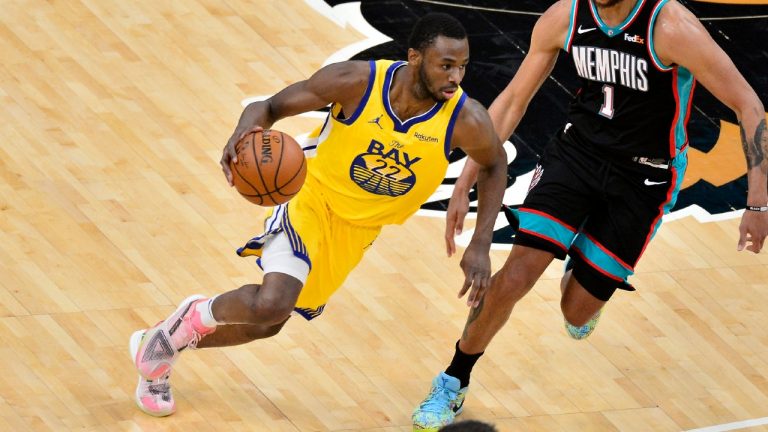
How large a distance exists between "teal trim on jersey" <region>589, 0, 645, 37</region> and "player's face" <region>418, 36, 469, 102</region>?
1026 mm

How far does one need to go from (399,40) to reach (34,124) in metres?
3.02

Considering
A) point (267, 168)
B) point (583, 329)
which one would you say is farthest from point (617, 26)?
point (267, 168)

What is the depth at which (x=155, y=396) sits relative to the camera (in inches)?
288

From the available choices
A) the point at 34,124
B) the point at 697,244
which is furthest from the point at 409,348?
the point at 34,124

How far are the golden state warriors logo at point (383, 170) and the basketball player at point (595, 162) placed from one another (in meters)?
0.41

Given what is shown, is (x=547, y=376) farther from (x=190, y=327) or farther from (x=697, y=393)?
(x=190, y=327)

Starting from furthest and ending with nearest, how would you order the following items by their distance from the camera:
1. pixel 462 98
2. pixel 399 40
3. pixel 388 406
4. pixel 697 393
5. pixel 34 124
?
pixel 399 40
pixel 34 124
pixel 697 393
pixel 388 406
pixel 462 98

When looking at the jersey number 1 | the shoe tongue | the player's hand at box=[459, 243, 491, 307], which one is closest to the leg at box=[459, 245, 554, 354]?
the shoe tongue

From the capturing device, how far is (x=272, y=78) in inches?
421

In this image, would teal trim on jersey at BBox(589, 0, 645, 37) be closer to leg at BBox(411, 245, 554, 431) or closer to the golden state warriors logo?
leg at BBox(411, 245, 554, 431)

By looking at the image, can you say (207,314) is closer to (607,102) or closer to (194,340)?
(194,340)

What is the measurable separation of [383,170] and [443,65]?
59 centimetres

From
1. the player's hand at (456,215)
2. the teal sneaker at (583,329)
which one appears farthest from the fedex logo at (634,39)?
the teal sneaker at (583,329)

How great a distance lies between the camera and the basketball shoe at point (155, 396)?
24.0 feet
